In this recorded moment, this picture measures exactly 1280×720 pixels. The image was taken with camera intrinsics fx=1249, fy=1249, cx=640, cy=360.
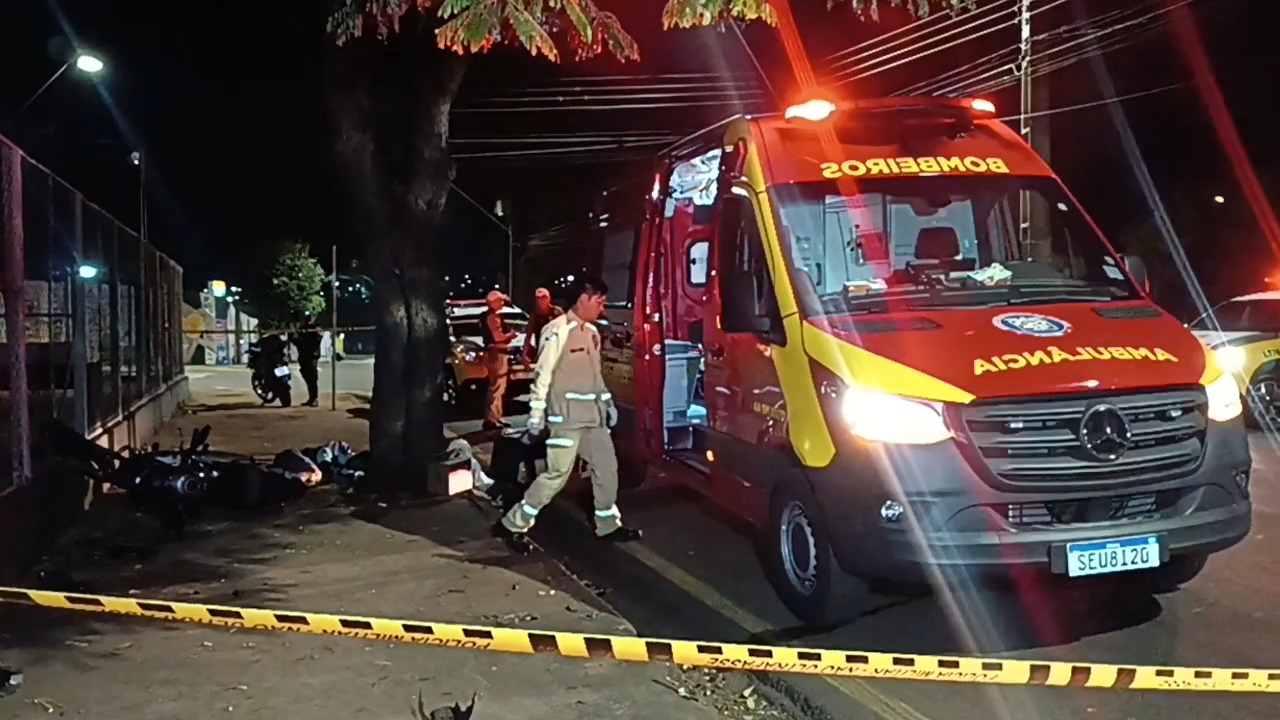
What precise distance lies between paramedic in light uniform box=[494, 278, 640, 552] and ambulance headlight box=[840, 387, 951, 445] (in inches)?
104

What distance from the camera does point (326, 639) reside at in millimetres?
6156

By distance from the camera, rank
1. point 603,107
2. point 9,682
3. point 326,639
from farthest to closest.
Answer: point 603,107 < point 326,639 < point 9,682

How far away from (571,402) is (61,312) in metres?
4.80

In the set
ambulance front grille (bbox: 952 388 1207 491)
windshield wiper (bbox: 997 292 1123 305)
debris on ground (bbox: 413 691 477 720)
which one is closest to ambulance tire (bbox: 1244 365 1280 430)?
windshield wiper (bbox: 997 292 1123 305)

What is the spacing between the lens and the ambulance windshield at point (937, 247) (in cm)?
650

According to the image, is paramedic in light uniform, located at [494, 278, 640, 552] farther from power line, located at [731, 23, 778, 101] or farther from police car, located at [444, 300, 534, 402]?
power line, located at [731, 23, 778, 101]

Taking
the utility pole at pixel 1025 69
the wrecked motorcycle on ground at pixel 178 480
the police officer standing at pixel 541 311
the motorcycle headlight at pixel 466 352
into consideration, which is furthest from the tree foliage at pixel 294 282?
the wrecked motorcycle on ground at pixel 178 480

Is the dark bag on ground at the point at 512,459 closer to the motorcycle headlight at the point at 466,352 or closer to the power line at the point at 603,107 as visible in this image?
the motorcycle headlight at the point at 466,352

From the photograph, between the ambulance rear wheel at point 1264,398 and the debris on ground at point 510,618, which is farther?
the ambulance rear wheel at point 1264,398

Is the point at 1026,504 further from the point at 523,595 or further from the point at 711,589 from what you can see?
the point at 523,595

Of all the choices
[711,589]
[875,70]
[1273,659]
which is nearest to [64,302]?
[711,589]

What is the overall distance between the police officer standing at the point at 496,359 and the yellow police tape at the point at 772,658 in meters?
10.00

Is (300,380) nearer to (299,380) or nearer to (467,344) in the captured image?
(299,380)

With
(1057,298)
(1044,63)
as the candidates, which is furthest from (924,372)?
(1044,63)
